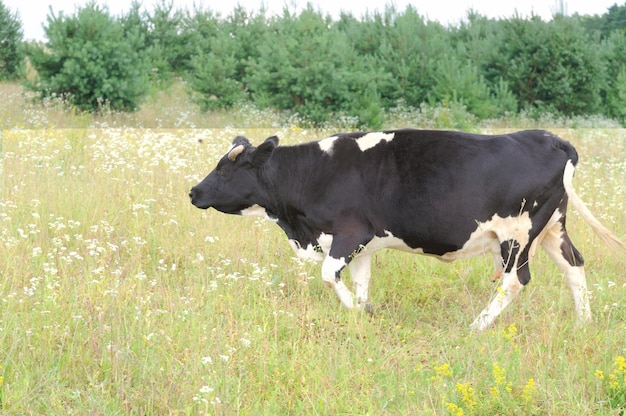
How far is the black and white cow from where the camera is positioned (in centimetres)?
602

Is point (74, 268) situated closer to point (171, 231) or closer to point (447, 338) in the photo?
point (171, 231)

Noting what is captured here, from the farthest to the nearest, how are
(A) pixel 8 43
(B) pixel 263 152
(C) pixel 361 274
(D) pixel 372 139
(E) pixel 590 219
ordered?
1. (A) pixel 8 43
2. (B) pixel 263 152
3. (C) pixel 361 274
4. (D) pixel 372 139
5. (E) pixel 590 219

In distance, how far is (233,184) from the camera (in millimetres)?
6867

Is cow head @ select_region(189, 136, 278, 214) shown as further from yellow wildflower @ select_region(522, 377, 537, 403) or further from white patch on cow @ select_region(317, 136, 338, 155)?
yellow wildflower @ select_region(522, 377, 537, 403)

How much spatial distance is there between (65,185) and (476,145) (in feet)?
16.2

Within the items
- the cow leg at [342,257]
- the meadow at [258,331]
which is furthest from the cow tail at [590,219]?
the cow leg at [342,257]

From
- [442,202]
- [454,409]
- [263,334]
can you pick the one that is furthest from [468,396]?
[442,202]

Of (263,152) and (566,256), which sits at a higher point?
(263,152)

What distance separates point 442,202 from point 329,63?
11965mm

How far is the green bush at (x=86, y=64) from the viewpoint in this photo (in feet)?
59.6

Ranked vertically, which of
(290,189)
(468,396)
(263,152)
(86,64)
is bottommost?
(86,64)

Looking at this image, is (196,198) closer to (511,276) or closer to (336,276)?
(336,276)

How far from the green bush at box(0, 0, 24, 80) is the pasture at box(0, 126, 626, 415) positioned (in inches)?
779

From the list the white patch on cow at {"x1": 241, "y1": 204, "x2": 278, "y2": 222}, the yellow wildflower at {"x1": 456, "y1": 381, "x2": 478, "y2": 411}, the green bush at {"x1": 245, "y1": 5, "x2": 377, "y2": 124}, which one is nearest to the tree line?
the green bush at {"x1": 245, "y1": 5, "x2": 377, "y2": 124}
